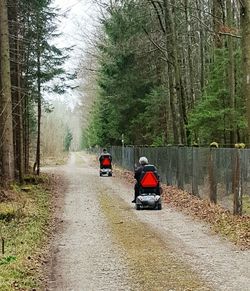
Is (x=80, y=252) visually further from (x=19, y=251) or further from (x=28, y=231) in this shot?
(x=28, y=231)

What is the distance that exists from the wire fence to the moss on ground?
8.58 ft

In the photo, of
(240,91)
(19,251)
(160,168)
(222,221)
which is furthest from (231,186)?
(160,168)

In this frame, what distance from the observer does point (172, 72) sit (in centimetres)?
2628

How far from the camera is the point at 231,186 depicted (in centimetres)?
1411

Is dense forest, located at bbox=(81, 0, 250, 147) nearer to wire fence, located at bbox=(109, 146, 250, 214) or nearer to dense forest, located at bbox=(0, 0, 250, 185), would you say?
dense forest, located at bbox=(0, 0, 250, 185)

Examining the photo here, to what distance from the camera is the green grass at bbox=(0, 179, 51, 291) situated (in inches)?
301

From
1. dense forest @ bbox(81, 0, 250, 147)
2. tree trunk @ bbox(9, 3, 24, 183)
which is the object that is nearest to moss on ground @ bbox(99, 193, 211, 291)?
dense forest @ bbox(81, 0, 250, 147)

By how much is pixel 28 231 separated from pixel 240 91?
13003mm

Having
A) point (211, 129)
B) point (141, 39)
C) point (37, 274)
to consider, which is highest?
point (141, 39)

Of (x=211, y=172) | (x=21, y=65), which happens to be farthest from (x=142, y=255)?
(x=21, y=65)

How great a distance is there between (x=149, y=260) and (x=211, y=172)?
25.9 ft

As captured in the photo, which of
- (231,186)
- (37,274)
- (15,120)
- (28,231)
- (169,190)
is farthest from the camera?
(15,120)

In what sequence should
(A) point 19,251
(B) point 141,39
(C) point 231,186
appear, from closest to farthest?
(A) point 19,251 < (C) point 231,186 < (B) point 141,39

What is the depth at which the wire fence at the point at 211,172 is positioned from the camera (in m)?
13.3
